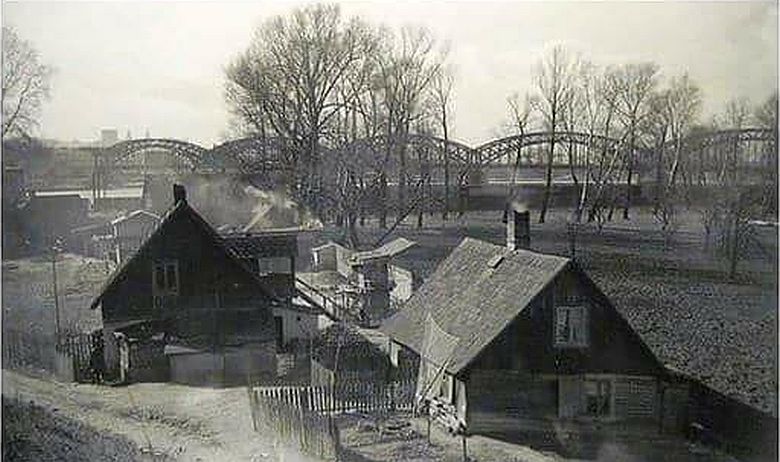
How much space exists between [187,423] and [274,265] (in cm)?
35

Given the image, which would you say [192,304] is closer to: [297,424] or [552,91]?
[297,424]

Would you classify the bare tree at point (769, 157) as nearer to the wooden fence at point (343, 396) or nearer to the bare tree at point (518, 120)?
the bare tree at point (518, 120)

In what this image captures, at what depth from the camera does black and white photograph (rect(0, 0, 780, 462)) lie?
1.82 meters

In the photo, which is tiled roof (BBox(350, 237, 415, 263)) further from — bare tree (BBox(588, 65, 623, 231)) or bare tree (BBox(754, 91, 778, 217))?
bare tree (BBox(754, 91, 778, 217))

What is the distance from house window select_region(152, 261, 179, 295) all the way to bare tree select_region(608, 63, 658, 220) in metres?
0.88

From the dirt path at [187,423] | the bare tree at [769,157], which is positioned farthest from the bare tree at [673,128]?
the dirt path at [187,423]

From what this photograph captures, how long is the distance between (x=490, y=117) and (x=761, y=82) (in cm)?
54

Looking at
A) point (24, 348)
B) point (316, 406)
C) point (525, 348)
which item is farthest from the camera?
point (24, 348)

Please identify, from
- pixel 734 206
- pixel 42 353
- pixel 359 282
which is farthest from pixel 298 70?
pixel 734 206

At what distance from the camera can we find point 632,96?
1.87 metres

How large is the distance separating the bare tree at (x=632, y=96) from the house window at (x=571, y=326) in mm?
239

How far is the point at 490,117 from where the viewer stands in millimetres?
1852

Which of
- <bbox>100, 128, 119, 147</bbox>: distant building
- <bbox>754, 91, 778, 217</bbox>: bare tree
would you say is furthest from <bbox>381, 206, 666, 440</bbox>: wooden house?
<bbox>100, 128, 119, 147</bbox>: distant building

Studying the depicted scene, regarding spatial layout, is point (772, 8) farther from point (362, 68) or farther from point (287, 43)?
point (287, 43)
